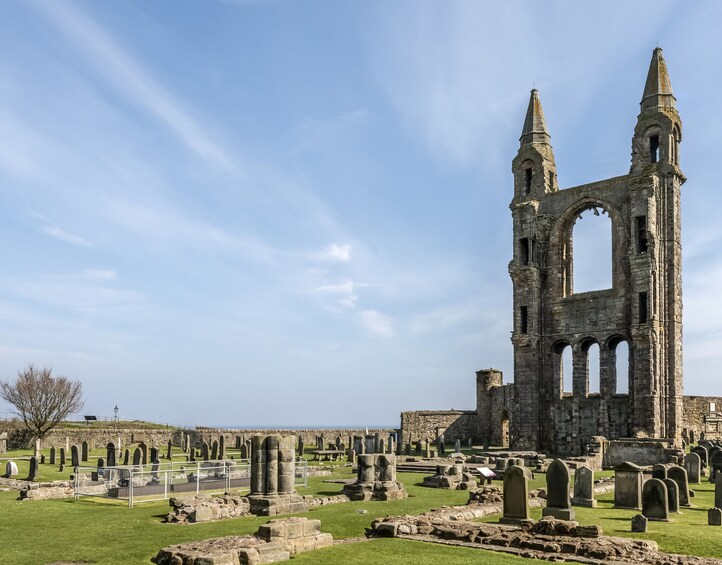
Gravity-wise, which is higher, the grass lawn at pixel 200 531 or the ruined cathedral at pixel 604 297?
the ruined cathedral at pixel 604 297

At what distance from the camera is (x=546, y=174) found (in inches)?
1781

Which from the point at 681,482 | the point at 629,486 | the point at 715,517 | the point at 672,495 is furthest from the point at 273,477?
the point at 681,482

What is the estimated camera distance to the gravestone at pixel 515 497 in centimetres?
1509

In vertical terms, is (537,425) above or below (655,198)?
below

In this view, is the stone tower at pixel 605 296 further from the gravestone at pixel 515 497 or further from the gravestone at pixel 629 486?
the gravestone at pixel 515 497

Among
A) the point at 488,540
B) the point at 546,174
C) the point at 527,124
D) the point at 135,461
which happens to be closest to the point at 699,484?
the point at 488,540

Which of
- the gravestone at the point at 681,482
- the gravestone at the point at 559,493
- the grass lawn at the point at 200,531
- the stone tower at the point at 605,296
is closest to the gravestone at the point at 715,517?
the grass lawn at the point at 200,531

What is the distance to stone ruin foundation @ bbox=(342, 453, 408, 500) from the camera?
20422 millimetres

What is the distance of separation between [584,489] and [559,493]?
11.5ft

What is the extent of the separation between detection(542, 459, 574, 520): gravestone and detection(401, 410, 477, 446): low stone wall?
3694 cm

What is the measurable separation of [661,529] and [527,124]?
35.7 m

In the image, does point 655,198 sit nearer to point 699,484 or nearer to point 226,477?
point 699,484

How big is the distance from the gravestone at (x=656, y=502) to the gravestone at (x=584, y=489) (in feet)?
8.19

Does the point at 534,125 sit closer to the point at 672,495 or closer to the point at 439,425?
the point at 439,425
